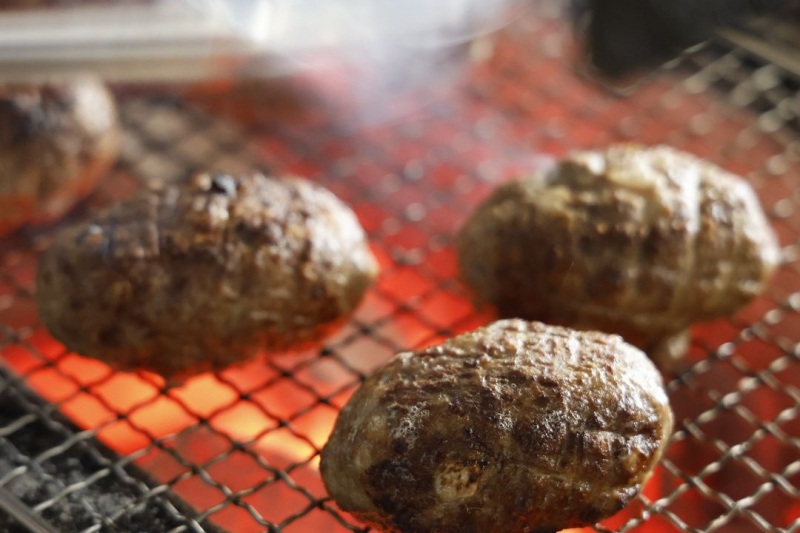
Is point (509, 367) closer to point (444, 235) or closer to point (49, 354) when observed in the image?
point (444, 235)

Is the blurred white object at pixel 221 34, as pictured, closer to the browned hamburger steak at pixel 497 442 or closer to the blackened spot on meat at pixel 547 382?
the browned hamburger steak at pixel 497 442

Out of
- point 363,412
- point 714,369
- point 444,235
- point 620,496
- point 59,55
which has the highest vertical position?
point 59,55

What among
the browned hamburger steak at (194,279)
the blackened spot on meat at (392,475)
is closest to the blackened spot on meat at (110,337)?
the browned hamburger steak at (194,279)

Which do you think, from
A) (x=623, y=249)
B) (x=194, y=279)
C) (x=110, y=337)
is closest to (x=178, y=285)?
(x=194, y=279)

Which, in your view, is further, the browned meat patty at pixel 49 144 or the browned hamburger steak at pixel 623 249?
the browned meat patty at pixel 49 144

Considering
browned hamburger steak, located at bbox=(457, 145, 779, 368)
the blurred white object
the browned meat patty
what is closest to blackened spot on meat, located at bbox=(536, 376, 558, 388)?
browned hamburger steak, located at bbox=(457, 145, 779, 368)

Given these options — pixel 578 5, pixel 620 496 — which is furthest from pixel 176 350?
pixel 578 5

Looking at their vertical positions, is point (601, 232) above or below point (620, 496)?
above
